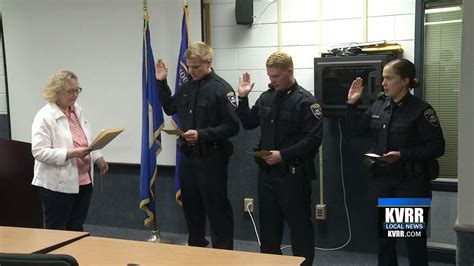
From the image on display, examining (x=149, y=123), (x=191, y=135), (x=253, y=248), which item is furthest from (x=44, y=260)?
(x=253, y=248)

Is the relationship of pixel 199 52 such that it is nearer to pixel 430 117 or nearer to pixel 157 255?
pixel 430 117

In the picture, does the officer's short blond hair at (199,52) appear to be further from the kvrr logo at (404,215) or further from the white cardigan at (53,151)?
the kvrr logo at (404,215)

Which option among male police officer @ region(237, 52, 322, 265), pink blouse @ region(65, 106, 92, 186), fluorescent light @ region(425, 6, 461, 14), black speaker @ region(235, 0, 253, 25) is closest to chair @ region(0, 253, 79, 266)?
male police officer @ region(237, 52, 322, 265)

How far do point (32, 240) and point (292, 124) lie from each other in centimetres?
155

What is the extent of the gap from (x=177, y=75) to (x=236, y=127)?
869 millimetres

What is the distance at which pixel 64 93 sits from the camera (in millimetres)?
3176

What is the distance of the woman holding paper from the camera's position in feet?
10.2

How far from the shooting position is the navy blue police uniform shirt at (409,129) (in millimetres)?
2801

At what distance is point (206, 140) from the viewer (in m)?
3.22

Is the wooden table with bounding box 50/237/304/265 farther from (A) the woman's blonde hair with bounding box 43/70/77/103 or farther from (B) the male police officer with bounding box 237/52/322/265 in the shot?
(A) the woman's blonde hair with bounding box 43/70/77/103

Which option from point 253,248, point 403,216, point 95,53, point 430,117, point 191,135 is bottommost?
point 253,248

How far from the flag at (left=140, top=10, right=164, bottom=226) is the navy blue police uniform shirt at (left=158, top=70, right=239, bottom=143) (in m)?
0.64

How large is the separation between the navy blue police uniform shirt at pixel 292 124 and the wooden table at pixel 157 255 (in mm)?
1059

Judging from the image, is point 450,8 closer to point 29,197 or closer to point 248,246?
point 248,246
